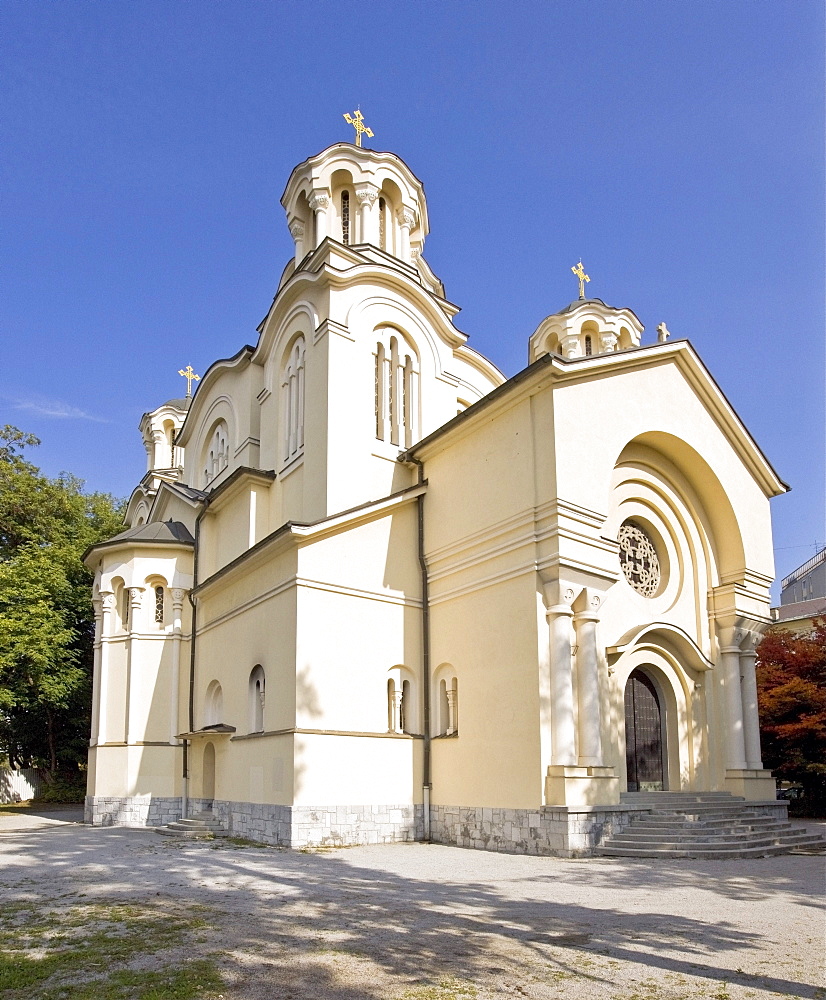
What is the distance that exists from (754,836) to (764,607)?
5821 mm

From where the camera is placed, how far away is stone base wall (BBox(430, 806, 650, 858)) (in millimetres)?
13570

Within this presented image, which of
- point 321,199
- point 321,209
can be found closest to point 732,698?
point 321,209

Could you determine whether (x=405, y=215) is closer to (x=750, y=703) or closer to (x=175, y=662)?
(x=175, y=662)

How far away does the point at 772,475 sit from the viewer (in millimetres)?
20047

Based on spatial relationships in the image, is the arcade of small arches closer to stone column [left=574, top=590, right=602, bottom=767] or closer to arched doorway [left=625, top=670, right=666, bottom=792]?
arched doorway [left=625, top=670, right=666, bottom=792]

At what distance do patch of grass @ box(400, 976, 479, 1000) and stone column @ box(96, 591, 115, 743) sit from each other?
18050 millimetres

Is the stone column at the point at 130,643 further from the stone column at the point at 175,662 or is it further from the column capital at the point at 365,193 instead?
the column capital at the point at 365,193

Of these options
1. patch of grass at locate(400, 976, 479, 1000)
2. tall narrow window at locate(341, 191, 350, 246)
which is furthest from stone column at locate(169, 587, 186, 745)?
patch of grass at locate(400, 976, 479, 1000)

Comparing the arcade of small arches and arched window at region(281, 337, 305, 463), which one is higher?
arched window at region(281, 337, 305, 463)

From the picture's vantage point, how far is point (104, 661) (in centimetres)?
2286

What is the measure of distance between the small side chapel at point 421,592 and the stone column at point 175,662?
0.06 meters

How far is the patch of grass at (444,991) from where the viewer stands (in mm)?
5832

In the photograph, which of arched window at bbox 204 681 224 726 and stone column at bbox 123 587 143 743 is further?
stone column at bbox 123 587 143 743

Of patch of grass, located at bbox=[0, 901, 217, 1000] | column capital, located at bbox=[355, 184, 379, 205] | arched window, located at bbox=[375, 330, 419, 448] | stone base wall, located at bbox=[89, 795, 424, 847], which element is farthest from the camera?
A: column capital, located at bbox=[355, 184, 379, 205]
